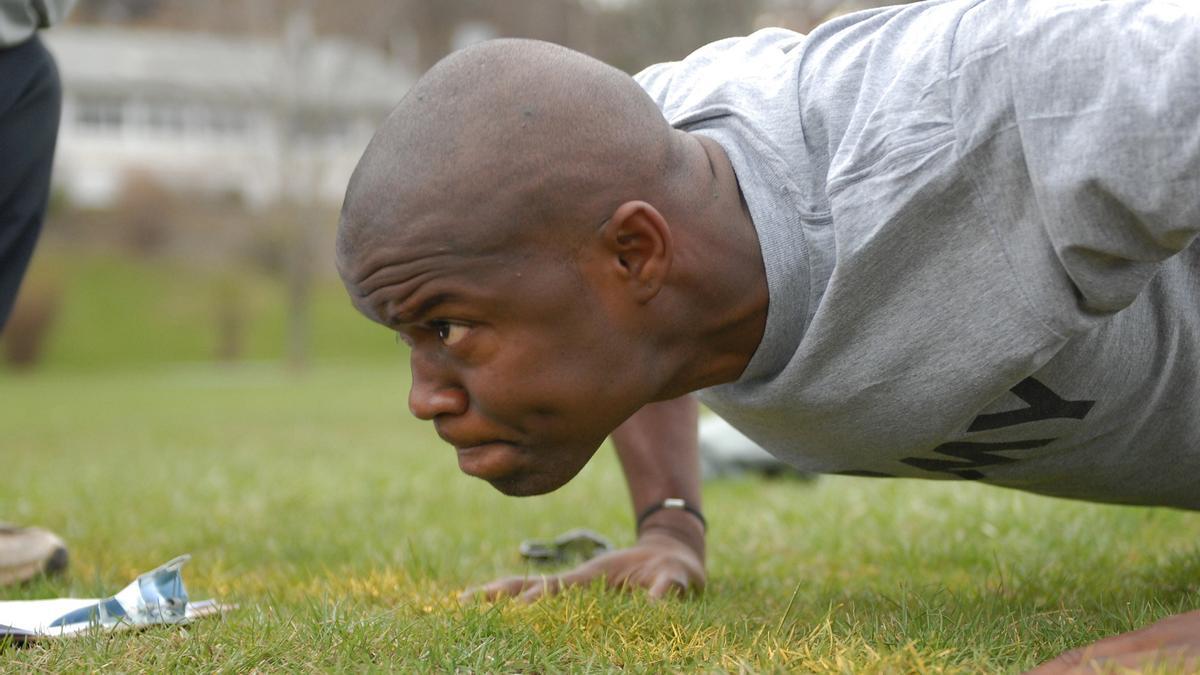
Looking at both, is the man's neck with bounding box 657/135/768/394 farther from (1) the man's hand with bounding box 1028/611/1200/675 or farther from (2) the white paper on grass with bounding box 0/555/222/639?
Answer: (2) the white paper on grass with bounding box 0/555/222/639

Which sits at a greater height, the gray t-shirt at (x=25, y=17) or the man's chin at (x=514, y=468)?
the gray t-shirt at (x=25, y=17)

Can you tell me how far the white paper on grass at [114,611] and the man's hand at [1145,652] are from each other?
1614mm

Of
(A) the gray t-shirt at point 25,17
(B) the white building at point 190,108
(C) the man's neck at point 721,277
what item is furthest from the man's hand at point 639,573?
(B) the white building at point 190,108

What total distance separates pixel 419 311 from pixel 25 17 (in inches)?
82.2

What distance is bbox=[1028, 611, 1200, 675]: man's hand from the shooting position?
6.29 ft

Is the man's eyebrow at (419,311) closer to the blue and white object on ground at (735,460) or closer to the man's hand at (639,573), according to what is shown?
the man's hand at (639,573)

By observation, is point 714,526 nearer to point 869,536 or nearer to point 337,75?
point 869,536

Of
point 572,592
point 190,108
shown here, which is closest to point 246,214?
point 190,108

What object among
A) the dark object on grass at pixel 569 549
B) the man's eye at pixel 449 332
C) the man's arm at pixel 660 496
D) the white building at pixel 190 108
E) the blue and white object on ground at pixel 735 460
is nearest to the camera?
the man's eye at pixel 449 332

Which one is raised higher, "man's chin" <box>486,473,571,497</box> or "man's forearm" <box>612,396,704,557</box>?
"man's chin" <box>486,473,571,497</box>

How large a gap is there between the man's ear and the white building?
33085 millimetres

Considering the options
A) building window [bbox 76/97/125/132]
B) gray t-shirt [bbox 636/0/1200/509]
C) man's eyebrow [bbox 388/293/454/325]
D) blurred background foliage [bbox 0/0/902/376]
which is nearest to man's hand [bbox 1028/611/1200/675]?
gray t-shirt [bbox 636/0/1200/509]

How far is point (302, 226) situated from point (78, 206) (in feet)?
50.4

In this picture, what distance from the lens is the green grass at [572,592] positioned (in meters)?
2.24
